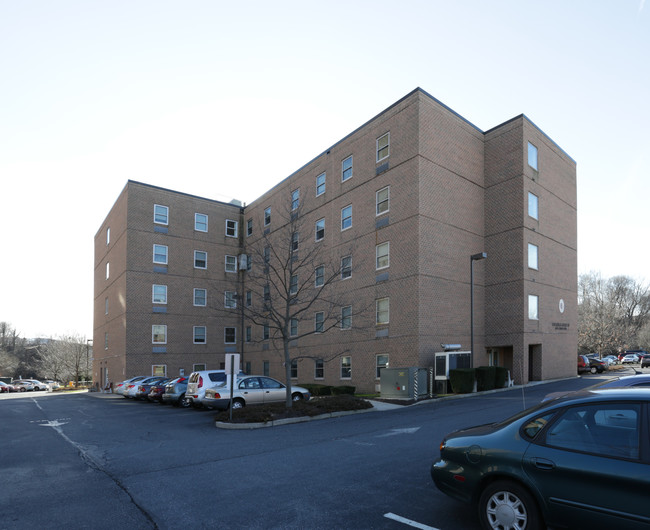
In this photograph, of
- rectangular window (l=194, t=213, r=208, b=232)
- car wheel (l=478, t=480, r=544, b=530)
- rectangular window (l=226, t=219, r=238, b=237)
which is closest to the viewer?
car wheel (l=478, t=480, r=544, b=530)

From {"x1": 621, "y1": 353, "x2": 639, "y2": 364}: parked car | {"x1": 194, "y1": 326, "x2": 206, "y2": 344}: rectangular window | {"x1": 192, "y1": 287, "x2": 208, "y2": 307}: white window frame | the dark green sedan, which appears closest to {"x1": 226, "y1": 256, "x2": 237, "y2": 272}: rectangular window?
{"x1": 192, "y1": 287, "x2": 208, "y2": 307}: white window frame

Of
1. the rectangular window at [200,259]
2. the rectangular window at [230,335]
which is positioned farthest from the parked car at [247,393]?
the rectangular window at [200,259]

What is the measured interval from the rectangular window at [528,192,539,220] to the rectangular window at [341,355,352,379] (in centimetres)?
1333

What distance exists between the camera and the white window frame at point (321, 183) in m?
33.3

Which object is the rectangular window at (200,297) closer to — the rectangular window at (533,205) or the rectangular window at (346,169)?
the rectangular window at (346,169)

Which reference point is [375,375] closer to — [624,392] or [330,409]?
[330,409]

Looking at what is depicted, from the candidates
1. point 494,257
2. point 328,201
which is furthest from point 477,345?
point 328,201

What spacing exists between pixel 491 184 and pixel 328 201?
10015mm

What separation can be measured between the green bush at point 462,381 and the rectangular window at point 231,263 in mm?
23973

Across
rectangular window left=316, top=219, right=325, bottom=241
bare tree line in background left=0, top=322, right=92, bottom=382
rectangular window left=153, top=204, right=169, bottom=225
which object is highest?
rectangular window left=153, top=204, right=169, bottom=225

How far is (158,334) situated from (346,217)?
683 inches

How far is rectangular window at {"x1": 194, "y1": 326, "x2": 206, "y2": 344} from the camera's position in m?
39.5

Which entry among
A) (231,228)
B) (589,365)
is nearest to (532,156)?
(589,365)

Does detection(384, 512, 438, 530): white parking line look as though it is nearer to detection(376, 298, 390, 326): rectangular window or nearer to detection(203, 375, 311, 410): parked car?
detection(203, 375, 311, 410): parked car
